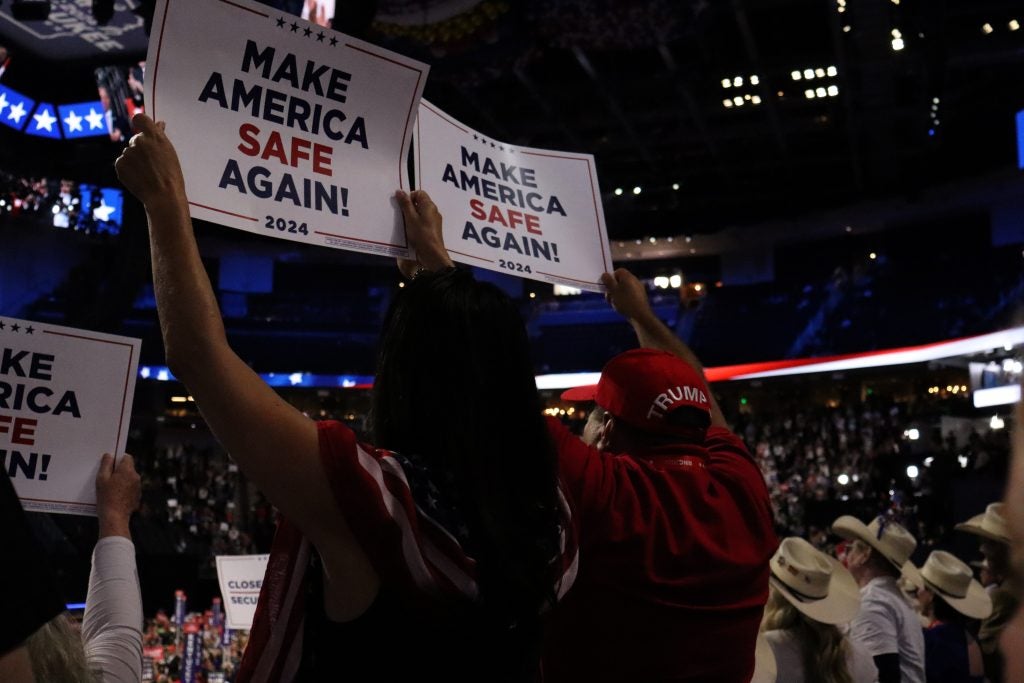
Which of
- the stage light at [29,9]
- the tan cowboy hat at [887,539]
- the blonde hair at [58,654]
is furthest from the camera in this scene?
the stage light at [29,9]

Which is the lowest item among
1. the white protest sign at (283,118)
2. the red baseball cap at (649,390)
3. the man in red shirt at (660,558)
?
the man in red shirt at (660,558)

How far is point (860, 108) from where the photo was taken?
13.8 m

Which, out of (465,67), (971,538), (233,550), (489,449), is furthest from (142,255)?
(489,449)

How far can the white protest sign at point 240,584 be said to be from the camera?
21.5 feet

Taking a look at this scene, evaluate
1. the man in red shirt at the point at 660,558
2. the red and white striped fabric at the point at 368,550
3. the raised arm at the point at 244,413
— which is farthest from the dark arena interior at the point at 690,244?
the red and white striped fabric at the point at 368,550

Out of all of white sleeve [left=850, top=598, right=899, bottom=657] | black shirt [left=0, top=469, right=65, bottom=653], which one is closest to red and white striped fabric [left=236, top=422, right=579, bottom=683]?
black shirt [left=0, top=469, right=65, bottom=653]

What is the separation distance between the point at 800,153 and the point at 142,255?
10526 mm

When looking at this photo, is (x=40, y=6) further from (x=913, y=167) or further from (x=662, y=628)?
(x=913, y=167)

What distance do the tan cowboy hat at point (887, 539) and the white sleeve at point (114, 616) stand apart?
3.16 metres

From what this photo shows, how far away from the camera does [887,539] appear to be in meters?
4.06

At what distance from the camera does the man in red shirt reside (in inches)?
62.0

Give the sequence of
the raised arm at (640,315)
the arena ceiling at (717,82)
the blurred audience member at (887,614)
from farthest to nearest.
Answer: the arena ceiling at (717,82) < the blurred audience member at (887,614) < the raised arm at (640,315)

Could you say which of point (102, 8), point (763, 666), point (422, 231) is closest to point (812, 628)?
point (763, 666)

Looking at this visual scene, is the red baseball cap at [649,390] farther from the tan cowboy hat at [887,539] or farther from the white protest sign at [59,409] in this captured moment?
the tan cowboy hat at [887,539]
